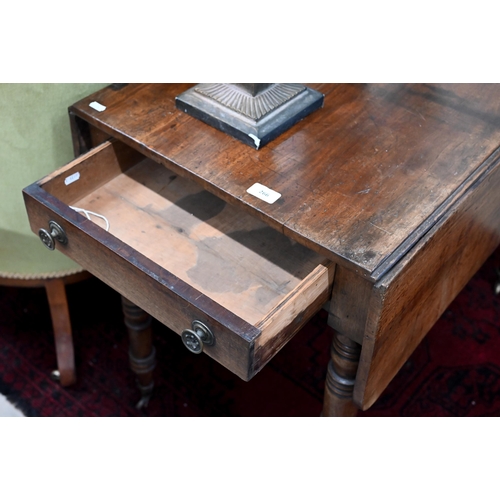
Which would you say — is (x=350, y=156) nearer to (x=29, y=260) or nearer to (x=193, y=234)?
(x=193, y=234)

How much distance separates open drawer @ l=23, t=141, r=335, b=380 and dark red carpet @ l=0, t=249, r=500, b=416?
503 mm

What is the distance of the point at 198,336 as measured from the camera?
1021 mm

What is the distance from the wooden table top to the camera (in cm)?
106

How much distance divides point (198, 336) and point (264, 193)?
22cm

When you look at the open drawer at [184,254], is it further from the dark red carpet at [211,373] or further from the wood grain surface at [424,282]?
the dark red carpet at [211,373]

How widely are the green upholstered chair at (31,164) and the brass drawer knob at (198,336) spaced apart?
473 millimetres

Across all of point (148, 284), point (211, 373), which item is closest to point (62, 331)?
point (211, 373)

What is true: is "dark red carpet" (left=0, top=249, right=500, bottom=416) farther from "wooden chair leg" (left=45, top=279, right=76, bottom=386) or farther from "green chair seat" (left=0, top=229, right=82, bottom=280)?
"green chair seat" (left=0, top=229, right=82, bottom=280)

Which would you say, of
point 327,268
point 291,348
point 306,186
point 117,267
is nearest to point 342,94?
point 306,186

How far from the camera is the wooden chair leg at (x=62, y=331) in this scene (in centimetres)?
151

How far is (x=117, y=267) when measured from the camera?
3.54 feet

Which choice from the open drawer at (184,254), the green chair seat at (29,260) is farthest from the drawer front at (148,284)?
the green chair seat at (29,260)

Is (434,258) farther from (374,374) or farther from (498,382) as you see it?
(498,382)

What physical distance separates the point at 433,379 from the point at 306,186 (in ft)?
2.30
